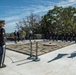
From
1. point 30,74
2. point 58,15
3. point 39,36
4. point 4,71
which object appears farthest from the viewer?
point 58,15

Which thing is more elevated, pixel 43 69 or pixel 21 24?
pixel 21 24

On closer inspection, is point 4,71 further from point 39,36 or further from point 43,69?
point 39,36

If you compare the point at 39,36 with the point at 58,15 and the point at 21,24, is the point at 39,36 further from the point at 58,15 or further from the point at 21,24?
the point at 21,24

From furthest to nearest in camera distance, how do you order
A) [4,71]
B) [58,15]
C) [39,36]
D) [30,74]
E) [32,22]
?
[32,22], [58,15], [39,36], [4,71], [30,74]

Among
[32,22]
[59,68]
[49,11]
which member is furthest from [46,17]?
[59,68]

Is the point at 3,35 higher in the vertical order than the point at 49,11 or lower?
lower

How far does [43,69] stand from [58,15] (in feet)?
81.8

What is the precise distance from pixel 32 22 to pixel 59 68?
3202cm

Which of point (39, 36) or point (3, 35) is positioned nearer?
point (3, 35)

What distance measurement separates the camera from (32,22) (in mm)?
→ 37344

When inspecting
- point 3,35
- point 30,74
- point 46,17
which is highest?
point 46,17

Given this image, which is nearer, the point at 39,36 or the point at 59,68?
the point at 59,68

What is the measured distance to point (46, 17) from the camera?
30.5 metres

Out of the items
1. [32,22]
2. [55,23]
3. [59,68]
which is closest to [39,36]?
[55,23]
